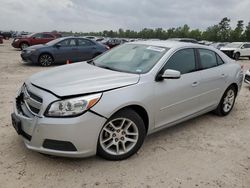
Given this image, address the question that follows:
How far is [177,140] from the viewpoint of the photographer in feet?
14.6

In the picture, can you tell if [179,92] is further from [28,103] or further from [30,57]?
[30,57]

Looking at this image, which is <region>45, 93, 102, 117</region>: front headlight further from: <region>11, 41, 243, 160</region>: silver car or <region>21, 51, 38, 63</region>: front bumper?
<region>21, 51, 38, 63</region>: front bumper

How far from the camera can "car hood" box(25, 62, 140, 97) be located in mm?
3354

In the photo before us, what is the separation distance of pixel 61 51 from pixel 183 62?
968cm

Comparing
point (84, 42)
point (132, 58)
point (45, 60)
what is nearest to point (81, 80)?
point (132, 58)

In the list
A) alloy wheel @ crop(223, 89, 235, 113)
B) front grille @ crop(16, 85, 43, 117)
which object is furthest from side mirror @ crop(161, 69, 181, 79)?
alloy wheel @ crop(223, 89, 235, 113)

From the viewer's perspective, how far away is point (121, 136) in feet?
12.0

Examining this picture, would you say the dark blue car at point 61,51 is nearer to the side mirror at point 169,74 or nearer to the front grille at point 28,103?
the front grille at point 28,103

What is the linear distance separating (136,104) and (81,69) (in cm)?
113

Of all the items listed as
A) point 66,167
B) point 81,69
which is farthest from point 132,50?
point 66,167

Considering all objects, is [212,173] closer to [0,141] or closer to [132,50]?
[132,50]

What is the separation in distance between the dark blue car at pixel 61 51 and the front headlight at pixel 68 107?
10.3 meters

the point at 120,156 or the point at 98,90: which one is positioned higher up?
the point at 98,90

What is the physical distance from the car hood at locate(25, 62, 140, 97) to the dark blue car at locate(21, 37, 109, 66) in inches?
362
